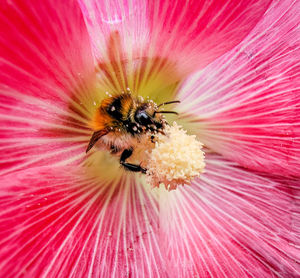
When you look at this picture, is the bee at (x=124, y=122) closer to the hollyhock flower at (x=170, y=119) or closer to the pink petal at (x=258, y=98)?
the hollyhock flower at (x=170, y=119)

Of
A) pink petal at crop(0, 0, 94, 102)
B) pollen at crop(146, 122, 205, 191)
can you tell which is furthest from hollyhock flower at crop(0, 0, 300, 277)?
pollen at crop(146, 122, 205, 191)

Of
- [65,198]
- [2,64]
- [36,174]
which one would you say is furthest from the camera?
[65,198]

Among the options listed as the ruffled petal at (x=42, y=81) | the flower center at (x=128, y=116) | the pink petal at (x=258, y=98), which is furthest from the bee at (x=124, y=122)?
the pink petal at (x=258, y=98)

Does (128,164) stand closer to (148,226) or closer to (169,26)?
(148,226)

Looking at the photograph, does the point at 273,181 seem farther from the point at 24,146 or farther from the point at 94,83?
the point at 24,146

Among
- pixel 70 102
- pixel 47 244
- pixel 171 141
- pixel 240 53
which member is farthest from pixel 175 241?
pixel 240 53

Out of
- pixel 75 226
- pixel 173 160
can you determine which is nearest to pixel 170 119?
pixel 173 160
